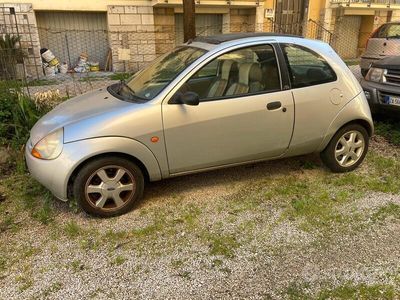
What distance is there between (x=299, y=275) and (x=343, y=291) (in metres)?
0.31

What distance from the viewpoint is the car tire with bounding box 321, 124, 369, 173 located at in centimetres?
411

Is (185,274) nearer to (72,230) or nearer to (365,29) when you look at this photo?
(72,230)

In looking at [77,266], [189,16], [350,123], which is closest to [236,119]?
[350,123]

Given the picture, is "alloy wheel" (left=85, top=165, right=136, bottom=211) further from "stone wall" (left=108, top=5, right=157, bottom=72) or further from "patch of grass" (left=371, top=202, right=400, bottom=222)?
"stone wall" (left=108, top=5, right=157, bottom=72)

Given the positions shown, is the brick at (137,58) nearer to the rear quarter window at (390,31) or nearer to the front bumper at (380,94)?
the rear quarter window at (390,31)

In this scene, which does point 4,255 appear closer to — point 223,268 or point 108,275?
point 108,275

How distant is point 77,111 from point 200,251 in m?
1.77

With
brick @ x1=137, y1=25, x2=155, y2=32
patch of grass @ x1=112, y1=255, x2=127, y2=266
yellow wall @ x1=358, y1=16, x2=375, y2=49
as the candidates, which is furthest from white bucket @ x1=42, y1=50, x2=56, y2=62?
yellow wall @ x1=358, y1=16, x2=375, y2=49

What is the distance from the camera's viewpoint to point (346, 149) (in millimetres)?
4180

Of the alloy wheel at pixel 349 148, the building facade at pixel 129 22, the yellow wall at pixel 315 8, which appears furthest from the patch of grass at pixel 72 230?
the yellow wall at pixel 315 8

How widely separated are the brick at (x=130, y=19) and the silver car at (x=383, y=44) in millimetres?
7522

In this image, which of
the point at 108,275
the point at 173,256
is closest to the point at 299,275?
the point at 173,256

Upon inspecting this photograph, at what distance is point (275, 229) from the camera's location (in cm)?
324

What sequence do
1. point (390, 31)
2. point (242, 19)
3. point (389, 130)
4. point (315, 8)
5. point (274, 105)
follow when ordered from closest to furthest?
point (274, 105) → point (389, 130) → point (390, 31) → point (242, 19) → point (315, 8)
